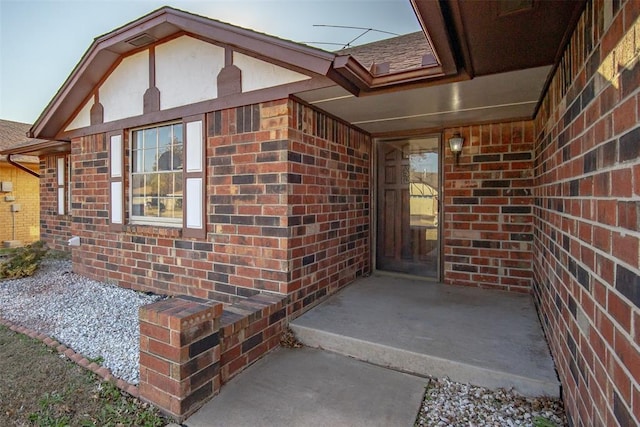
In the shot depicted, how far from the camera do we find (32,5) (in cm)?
616

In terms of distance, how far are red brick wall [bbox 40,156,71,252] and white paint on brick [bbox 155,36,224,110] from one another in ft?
17.3

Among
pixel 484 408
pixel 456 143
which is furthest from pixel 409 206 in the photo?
pixel 484 408

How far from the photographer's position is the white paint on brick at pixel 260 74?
327 cm

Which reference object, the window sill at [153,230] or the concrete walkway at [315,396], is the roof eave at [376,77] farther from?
the window sill at [153,230]

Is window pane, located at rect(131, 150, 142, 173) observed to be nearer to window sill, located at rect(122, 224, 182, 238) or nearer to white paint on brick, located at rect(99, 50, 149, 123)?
white paint on brick, located at rect(99, 50, 149, 123)

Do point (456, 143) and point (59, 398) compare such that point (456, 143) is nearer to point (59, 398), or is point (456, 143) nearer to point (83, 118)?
point (59, 398)

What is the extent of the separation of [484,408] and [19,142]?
14.7 meters

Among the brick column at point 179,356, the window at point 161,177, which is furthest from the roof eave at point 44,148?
the brick column at point 179,356

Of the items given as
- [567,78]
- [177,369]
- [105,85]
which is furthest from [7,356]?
[567,78]

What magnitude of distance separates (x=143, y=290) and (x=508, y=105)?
5212 millimetres

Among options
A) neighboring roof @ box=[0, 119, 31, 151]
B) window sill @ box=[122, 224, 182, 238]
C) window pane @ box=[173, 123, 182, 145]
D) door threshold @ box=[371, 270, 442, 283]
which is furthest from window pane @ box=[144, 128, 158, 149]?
neighboring roof @ box=[0, 119, 31, 151]

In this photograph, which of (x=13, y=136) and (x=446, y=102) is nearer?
(x=446, y=102)

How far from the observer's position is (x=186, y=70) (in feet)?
13.3

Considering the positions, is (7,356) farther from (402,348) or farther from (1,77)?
(1,77)
